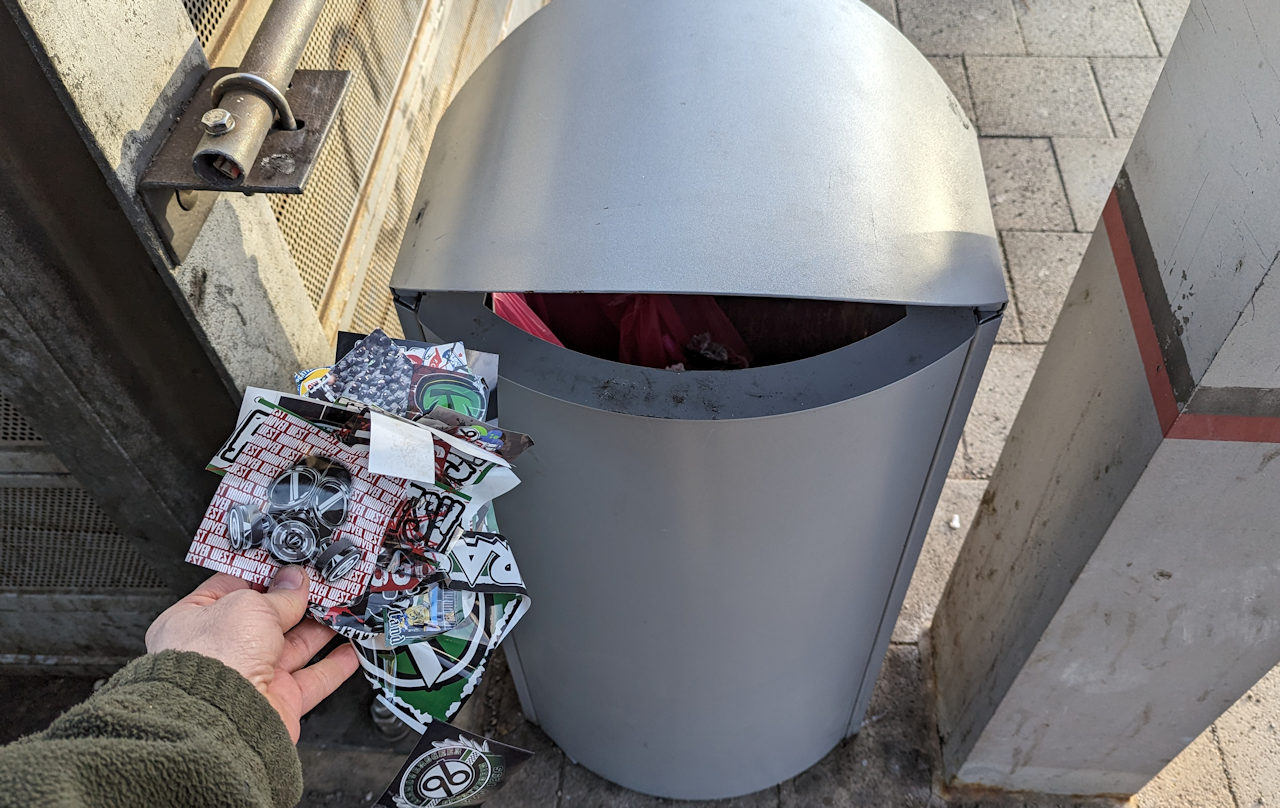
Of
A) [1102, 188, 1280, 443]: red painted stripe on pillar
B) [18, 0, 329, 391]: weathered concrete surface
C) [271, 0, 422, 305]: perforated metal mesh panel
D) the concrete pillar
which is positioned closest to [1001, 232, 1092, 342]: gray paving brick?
the concrete pillar

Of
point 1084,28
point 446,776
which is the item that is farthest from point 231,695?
point 1084,28

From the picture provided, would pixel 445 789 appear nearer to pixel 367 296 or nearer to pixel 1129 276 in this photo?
pixel 367 296

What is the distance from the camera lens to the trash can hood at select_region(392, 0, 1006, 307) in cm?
110

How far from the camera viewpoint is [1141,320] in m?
1.20

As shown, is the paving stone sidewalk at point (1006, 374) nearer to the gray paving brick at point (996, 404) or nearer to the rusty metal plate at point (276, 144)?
the gray paving brick at point (996, 404)

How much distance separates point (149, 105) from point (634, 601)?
980 millimetres

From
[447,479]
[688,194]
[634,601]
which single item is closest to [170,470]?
[447,479]

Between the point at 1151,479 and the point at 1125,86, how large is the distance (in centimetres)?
298

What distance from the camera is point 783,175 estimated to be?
1.15m

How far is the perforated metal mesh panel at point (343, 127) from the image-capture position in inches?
60.9

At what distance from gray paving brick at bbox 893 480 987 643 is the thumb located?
1537 mm

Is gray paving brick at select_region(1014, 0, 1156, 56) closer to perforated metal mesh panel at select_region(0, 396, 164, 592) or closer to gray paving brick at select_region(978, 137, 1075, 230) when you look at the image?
gray paving brick at select_region(978, 137, 1075, 230)

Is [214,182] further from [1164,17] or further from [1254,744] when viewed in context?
[1164,17]

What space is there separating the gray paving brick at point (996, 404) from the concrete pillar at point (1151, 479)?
2.33 ft
